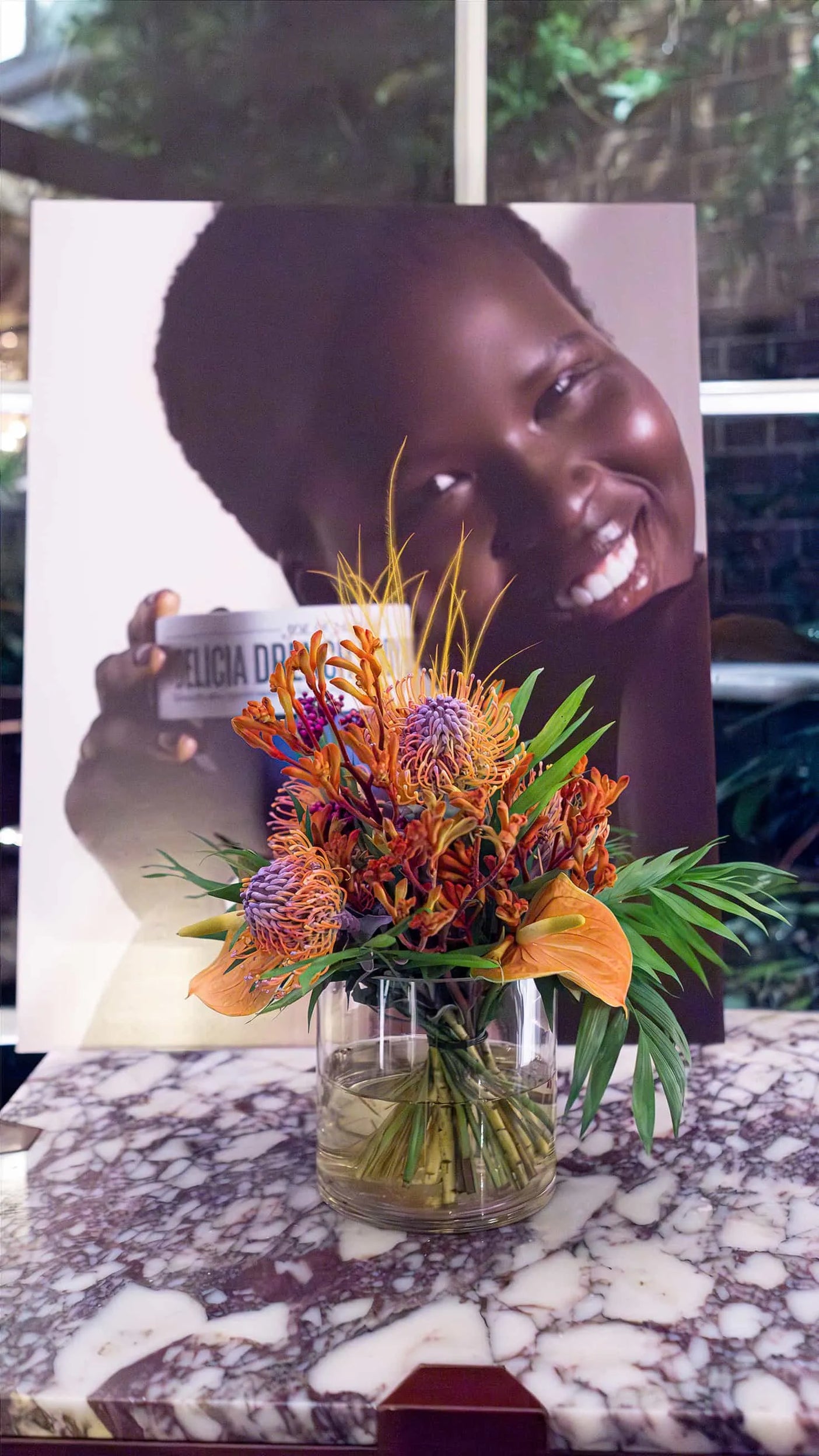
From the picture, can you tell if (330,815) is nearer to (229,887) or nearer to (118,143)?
(229,887)

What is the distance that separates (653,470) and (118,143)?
2.57ft

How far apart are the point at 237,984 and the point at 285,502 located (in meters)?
0.63

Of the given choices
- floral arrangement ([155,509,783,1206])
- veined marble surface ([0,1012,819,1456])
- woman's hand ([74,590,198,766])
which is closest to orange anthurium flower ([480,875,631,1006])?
floral arrangement ([155,509,783,1206])

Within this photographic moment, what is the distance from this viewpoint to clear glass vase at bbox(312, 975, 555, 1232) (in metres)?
0.80

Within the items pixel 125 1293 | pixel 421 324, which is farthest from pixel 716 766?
pixel 125 1293

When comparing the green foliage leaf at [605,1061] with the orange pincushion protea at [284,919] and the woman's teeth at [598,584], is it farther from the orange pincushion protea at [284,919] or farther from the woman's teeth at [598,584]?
the woman's teeth at [598,584]

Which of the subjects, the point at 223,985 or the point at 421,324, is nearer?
the point at 223,985

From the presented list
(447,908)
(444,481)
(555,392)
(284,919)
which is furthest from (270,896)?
(555,392)

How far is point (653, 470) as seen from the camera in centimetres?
124

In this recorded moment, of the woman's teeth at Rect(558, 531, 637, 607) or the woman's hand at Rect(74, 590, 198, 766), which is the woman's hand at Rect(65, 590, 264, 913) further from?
the woman's teeth at Rect(558, 531, 637, 607)

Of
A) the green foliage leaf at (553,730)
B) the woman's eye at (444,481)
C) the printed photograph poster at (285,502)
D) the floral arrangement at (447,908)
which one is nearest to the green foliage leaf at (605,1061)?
the floral arrangement at (447,908)

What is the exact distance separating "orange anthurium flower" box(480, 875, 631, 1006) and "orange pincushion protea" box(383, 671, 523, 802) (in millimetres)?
100

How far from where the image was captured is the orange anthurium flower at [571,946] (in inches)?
27.8

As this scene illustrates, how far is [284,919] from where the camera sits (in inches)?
27.0
